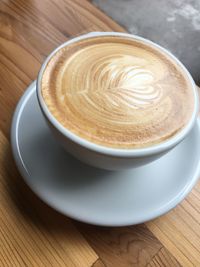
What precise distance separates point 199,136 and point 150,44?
0.51 feet

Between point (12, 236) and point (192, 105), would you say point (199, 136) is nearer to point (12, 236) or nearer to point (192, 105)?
point (192, 105)

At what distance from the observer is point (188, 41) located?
1010 millimetres

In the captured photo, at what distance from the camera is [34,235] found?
39cm

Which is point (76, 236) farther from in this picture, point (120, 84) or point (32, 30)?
point (32, 30)

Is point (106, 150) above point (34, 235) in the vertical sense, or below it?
above

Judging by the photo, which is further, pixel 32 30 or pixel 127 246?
pixel 32 30

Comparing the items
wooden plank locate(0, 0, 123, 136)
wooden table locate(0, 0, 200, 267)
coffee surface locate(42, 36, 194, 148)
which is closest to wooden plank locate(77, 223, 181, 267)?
wooden table locate(0, 0, 200, 267)

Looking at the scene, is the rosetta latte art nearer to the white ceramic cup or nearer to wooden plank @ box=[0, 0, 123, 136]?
the white ceramic cup

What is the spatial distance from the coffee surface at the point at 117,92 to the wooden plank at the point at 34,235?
0.13m

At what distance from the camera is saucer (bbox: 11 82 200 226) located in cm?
39

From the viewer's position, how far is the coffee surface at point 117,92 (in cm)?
35

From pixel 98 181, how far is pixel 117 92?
121 mm

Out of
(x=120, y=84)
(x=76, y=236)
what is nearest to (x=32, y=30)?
(x=120, y=84)

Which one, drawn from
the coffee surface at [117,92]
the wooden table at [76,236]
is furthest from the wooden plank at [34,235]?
the coffee surface at [117,92]
